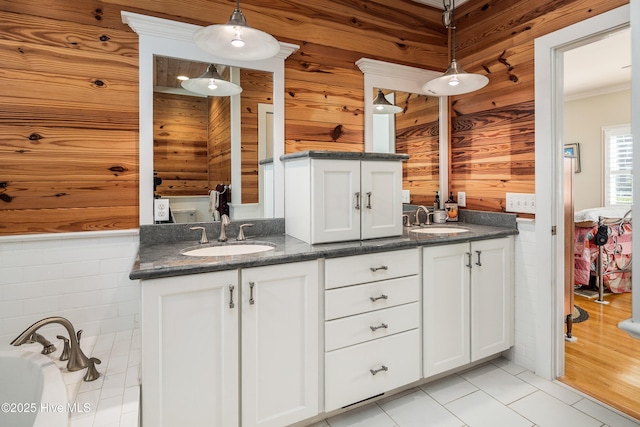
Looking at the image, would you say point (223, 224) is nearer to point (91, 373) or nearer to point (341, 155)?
point (341, 155)

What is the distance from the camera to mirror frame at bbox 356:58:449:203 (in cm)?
258

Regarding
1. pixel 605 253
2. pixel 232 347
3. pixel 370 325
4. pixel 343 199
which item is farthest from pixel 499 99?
pixel 605 253

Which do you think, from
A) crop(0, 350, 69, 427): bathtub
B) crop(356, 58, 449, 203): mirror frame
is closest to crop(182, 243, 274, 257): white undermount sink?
crop(0, 350, 69, 427): bathtub

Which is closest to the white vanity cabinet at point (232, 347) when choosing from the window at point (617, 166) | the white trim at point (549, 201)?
the white trim at point (549, 201)

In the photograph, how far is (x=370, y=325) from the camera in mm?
1843

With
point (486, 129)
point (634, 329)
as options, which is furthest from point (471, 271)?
point (634, 329)

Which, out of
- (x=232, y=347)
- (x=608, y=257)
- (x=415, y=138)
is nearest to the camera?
(x=232, y=347)

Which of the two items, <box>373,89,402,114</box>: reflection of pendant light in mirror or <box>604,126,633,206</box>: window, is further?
<box>604,126,633,206</box>: window

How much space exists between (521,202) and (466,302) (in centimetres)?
80

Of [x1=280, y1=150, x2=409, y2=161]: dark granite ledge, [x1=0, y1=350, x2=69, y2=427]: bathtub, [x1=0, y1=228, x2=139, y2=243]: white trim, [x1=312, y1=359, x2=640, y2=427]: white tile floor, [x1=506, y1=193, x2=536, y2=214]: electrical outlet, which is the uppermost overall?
[x1=280, y1=150, x2=409, y2=161]: dark granite ledge

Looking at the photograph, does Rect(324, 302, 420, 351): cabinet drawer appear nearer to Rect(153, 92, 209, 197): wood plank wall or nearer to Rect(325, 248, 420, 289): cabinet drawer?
Rect(325, 248, 420, 289): cabinet drawer

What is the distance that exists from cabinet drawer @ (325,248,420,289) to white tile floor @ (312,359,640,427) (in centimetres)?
74

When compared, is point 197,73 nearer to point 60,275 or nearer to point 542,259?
point 60,275

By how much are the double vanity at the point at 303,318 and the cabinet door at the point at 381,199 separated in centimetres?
9
